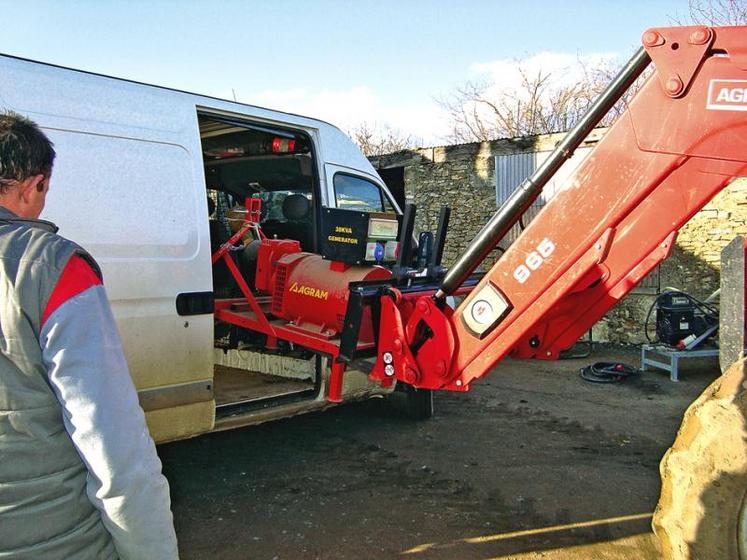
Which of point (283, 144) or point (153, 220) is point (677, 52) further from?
point (283, 144)

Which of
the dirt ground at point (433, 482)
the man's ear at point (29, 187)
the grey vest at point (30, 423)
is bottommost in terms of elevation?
the dirt ground at point (433, 482)

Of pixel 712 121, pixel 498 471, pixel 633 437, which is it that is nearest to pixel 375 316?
pixel 498 471

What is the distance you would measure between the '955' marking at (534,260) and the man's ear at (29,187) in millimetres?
2188

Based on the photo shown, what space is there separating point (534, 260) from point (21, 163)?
7.38 ft

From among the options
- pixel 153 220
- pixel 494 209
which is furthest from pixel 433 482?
pixel 494 209

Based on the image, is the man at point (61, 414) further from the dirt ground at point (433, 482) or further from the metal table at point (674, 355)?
the metal table at point (674, 355)

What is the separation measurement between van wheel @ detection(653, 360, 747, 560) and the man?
1874 mm

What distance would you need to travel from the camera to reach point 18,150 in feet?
4.68

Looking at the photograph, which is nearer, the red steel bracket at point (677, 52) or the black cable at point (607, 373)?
the red steel bracket at point (677, 52)

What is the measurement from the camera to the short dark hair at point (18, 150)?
1.42 meters

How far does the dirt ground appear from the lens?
3312 mm

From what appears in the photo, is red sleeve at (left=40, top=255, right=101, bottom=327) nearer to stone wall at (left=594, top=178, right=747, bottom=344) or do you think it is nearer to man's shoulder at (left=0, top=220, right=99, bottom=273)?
man's shoulder at (left=0, top=220, right=99, bottom=273)

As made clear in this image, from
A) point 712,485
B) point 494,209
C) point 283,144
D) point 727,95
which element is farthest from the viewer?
point 494,209

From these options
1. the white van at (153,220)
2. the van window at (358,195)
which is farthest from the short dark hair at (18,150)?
the van window at (358,195)
